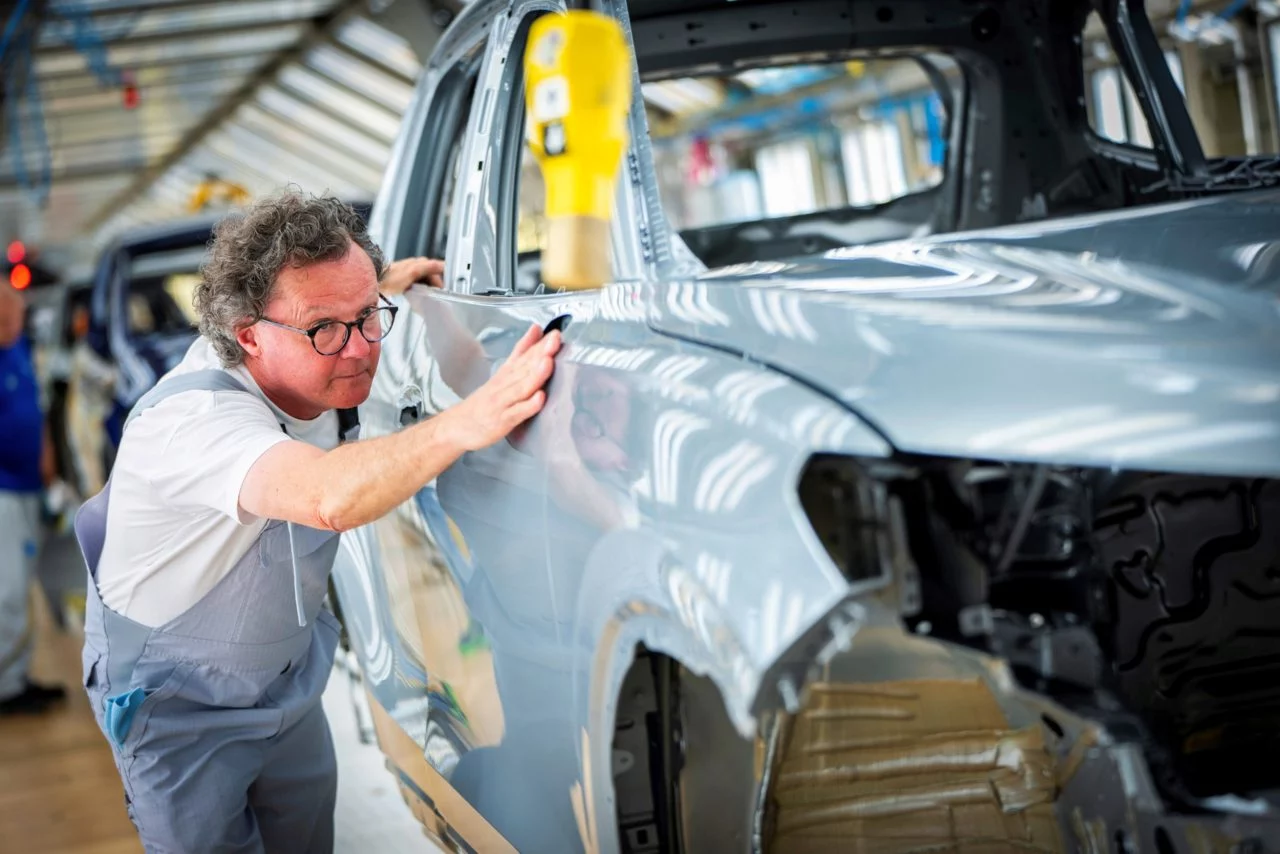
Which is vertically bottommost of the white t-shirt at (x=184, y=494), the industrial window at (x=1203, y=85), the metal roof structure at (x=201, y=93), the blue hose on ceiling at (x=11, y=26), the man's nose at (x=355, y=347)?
the white t-shirt at (x=184, y=494)

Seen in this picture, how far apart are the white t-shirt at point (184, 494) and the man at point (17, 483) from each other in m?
3.17

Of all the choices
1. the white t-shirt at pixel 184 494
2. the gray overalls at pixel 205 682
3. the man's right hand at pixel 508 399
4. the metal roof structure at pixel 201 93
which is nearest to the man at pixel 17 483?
the metal roof structure at pixel 201 93

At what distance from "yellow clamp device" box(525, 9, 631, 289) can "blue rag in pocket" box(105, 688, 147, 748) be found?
42.0 inches

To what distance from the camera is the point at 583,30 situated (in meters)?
1.57

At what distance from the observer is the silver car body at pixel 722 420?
116 centimetres

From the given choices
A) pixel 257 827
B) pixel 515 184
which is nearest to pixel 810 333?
pixel 515 184

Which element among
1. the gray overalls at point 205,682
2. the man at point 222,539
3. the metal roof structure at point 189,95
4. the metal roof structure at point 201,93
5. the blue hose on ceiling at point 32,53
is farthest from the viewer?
the metal roof structure at point 189,95

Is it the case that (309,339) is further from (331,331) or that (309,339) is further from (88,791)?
(88,791)

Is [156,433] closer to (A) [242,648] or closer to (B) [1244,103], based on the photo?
(A) [242,648]

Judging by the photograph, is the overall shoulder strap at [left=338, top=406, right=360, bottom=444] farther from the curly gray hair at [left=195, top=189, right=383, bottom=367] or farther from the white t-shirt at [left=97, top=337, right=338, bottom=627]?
the curly gray hair at [left=195, top=189, right=383, bottom=367]

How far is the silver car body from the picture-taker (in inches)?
45.6

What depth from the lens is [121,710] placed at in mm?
2176

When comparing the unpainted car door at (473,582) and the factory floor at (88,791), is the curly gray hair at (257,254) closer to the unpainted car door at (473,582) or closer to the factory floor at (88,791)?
the unpainted car door at (473,582)

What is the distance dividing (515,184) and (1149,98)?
157 centimetres
